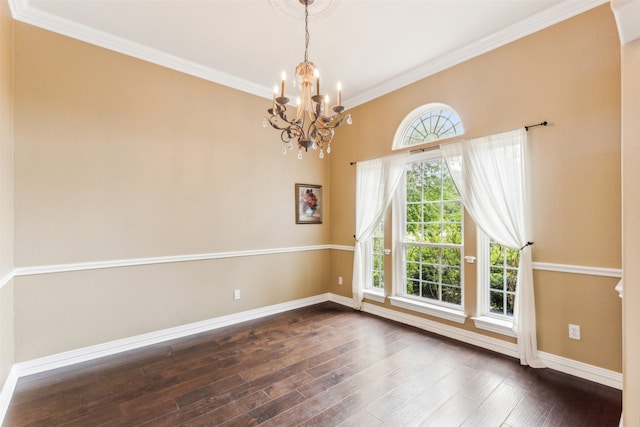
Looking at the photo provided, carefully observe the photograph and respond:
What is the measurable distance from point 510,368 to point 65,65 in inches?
201

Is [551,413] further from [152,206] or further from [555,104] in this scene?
[152,206]

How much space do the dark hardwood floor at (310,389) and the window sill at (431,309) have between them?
0.28 meters

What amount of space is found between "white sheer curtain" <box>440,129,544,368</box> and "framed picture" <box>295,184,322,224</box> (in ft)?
7.37

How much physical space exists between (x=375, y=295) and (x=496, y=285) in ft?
5.20

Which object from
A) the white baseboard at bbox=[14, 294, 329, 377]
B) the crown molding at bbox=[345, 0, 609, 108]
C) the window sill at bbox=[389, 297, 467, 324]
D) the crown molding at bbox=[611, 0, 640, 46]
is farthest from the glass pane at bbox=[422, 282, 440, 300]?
the crown molding at bbox=[611, 0, 640, 46]

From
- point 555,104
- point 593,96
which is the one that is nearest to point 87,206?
point 555,104

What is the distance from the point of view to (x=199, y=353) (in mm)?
2969

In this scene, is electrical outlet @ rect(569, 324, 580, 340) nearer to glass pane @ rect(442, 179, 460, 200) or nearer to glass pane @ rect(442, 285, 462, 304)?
glass pane @ rect(442, 285, 462, 304)

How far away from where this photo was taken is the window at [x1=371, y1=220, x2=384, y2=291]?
429 cm

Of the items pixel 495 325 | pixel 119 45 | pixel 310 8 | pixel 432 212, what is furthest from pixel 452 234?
pixel 119 45

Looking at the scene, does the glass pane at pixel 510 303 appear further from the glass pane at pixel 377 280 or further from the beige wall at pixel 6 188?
the beige wall at pixel 6 188

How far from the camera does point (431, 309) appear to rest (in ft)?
11.4

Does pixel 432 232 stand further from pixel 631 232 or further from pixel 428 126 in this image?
pixel 631 232

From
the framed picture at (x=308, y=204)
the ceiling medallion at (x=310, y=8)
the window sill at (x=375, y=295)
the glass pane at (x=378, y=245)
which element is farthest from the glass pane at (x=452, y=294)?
the ceiling medallion at (x=310, y=8)
